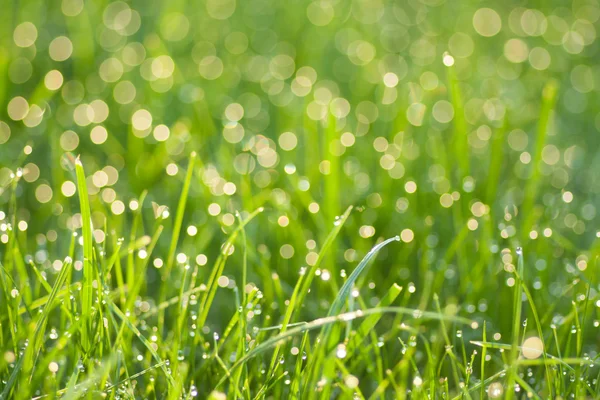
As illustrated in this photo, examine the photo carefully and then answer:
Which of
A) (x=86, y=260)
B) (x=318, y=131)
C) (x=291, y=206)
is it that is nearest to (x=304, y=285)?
(x=86, y=260)

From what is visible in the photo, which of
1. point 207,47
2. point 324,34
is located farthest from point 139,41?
point 324,34

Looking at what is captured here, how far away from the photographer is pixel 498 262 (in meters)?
1.13

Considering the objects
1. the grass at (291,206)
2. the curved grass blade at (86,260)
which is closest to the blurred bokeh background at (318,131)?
the grass at (291,206)

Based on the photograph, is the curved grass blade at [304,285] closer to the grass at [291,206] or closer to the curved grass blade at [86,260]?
the grass at [291,206]

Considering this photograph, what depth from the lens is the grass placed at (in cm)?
84

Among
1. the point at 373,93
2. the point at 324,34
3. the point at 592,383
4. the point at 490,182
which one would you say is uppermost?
the point at 324,34

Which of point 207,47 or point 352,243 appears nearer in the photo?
point 352,243

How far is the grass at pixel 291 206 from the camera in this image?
84 cm

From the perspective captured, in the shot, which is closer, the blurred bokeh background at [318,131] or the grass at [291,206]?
the grass at [291,206]

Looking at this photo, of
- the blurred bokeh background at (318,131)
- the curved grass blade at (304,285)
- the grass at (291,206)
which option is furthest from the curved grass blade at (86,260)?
the curved grass blade at (304,285)

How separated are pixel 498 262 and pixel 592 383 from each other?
9.8 inches

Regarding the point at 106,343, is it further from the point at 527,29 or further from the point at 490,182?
the point at 527,29

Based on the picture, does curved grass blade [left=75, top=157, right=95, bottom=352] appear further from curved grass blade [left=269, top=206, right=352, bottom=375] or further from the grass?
curved grass blade [left=269, top=206, right=352, bottom=375]

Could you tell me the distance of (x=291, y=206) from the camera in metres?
1.29
